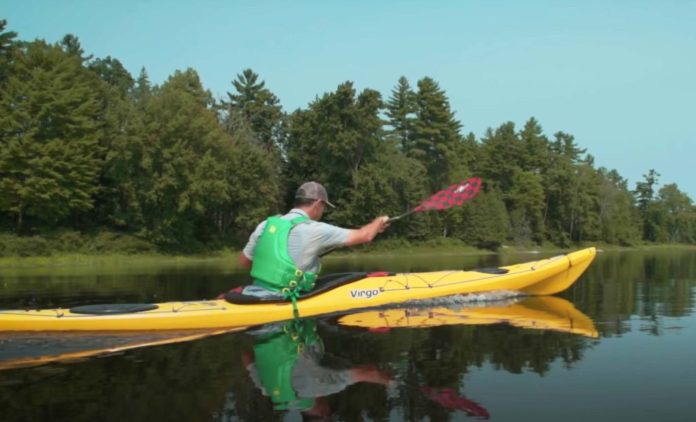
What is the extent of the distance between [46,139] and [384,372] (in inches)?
1170

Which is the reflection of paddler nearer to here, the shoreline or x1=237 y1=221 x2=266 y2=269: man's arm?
x1=237 y1=221 x2=266 y2=269: man's arm

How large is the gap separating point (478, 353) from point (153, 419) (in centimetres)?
308

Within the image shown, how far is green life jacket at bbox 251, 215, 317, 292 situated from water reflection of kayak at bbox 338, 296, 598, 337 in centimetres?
83

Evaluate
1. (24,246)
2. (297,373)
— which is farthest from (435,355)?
(24,246)

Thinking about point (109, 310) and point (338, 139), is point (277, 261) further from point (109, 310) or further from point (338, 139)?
point (338, 139)

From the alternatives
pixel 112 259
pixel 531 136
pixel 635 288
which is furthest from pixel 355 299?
pixel 531 136

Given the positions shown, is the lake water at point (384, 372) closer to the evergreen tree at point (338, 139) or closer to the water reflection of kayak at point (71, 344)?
the water reflection of kayak at point (71, 344)

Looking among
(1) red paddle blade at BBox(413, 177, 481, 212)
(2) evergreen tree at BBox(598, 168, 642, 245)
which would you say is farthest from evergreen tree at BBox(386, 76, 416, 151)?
(1) red paddle blade at BBox(413, 177, 481, 212)

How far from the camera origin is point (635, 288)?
39.8 feet

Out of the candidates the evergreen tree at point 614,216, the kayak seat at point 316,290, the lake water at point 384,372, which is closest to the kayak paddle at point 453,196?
the kayak seat at point 316,290

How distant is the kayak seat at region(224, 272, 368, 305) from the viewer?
7.05 meters

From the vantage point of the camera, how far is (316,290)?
7.46 m

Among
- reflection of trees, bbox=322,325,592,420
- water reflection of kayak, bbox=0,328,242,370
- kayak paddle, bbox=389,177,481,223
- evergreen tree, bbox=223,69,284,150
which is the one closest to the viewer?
reflection of trees, bbox=322,325,592,420

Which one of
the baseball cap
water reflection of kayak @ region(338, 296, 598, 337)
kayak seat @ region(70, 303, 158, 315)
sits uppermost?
the baseball cap
